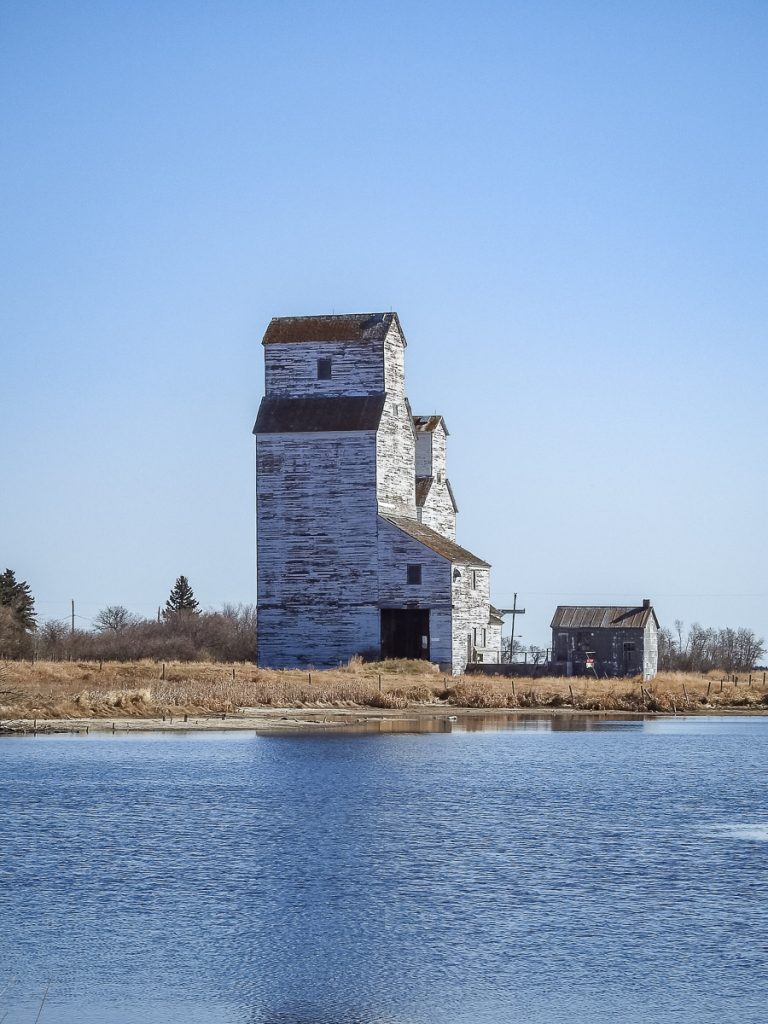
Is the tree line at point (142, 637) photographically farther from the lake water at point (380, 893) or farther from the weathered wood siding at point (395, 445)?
the lake water at point (380, 893)

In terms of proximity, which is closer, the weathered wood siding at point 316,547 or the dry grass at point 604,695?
the dry grass at point 604,695

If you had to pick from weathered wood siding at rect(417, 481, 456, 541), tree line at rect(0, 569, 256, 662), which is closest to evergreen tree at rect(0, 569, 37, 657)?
tree line at rect(0, 569, 256, 662)

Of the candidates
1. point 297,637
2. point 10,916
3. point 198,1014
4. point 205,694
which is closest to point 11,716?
point 205,694

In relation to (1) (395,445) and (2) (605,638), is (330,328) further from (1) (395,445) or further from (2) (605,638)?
(2) (605,638)

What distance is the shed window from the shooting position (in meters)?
60.8

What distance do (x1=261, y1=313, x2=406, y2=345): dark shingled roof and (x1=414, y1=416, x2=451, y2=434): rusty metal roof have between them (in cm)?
949

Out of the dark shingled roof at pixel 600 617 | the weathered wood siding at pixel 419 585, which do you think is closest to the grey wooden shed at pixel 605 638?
the dark shingled roof at pixel 600 617

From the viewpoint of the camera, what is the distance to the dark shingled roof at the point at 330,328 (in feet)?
209

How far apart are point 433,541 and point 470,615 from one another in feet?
11.1

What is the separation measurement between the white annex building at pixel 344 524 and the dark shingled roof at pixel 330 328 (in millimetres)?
54

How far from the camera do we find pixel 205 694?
5231 cm

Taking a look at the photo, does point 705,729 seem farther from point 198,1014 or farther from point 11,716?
point 198,1014

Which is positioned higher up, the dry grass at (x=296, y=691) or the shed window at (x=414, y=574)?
the shed window at (x=414, y=574)

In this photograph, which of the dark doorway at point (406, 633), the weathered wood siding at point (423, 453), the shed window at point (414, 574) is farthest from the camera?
the weathered wood siding at point (423, 453)
